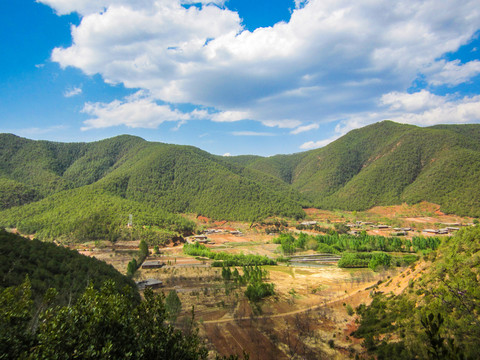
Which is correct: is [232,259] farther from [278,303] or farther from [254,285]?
[278,303]

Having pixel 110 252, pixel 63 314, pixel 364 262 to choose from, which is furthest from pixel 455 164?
pixel 63 314

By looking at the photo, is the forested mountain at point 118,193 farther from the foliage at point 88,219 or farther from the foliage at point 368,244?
the foliage at point 368,244

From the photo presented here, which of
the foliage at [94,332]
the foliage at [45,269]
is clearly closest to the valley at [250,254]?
the foliage at [94,332]

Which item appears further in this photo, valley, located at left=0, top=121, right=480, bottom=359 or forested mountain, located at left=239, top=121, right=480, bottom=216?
forested mountain, located at left=239, top=121, right=480, bottom=216

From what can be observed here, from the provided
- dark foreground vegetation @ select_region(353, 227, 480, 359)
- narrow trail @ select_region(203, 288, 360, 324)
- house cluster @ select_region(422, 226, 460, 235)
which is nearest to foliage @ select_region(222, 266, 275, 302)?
narrow trail @ select_region(203, 288, 360, 324)

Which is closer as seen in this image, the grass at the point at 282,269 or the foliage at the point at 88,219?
the grass at the point at 282,269

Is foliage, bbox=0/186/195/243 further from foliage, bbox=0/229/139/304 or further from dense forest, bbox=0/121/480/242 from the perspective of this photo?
foliage, bbox=0/229/139/304
